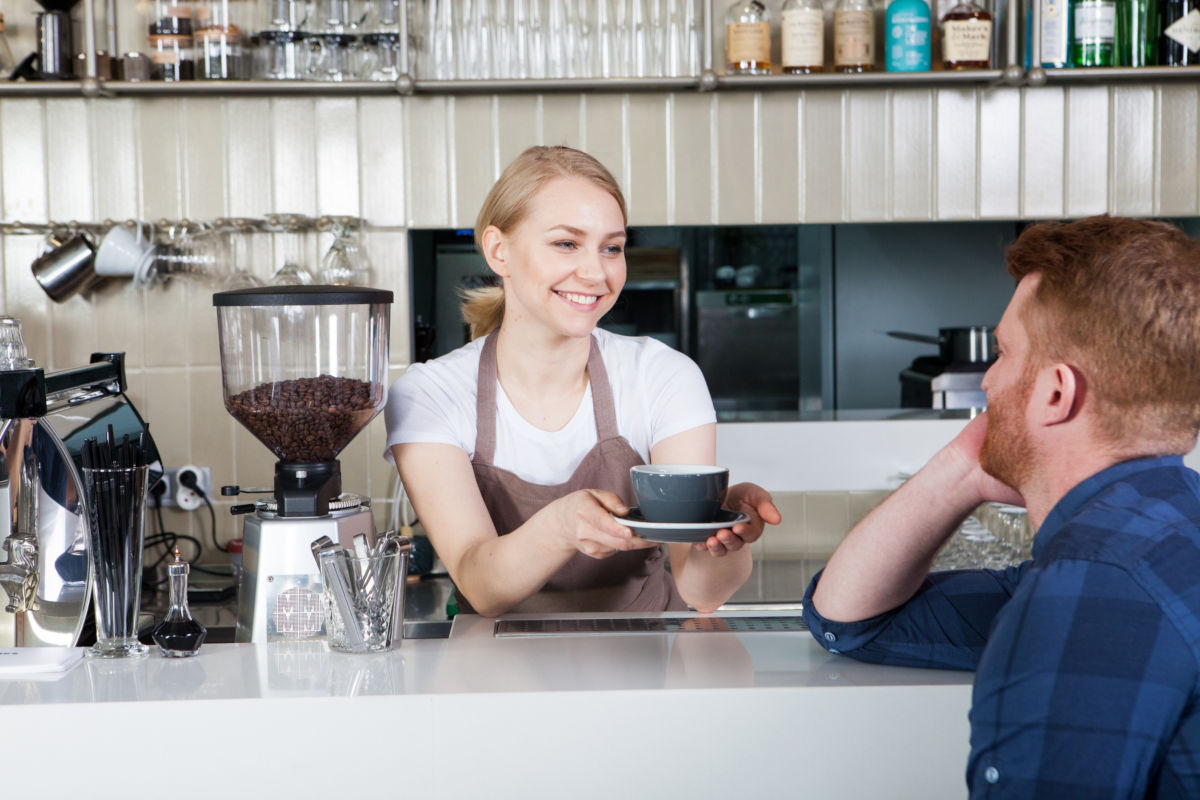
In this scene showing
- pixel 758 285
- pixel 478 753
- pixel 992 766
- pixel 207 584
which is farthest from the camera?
pixel 758 285

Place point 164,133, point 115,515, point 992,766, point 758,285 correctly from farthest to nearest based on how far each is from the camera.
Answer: point 758,285, point 164,133, point 115,515, point 992,766

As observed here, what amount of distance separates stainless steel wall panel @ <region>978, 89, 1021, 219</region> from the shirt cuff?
1.61 metres

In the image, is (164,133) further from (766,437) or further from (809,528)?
(809,528)

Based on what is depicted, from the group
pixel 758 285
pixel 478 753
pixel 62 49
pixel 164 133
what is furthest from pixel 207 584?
pixel 478 753

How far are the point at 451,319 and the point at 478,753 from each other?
1.65 m

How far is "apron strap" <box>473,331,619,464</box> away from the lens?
4.84ft

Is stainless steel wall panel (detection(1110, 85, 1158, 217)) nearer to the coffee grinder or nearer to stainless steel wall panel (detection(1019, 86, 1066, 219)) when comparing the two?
stainless steel wall panel (detection(1019, 86, 1066, 219))

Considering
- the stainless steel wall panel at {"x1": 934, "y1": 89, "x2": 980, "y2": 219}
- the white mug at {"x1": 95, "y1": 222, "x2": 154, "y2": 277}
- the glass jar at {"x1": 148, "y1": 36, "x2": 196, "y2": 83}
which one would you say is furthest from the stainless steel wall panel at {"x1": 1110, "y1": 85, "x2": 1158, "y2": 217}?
the white mug at {"x1": 95, "y1": 222, "x2": 154, "y2": 277}

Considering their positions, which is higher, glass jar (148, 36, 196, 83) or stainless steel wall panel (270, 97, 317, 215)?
glass jar (148, 36, 196, 83)

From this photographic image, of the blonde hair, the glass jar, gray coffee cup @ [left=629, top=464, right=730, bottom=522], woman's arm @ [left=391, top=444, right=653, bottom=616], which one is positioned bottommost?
woman's arm @ [left=391, top=444, right=653, bottom=616]

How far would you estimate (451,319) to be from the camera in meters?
2.47

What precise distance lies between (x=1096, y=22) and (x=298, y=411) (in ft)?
6.09

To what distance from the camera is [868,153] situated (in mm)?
2385

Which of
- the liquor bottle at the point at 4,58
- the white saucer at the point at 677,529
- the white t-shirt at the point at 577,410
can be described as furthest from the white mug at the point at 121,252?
the white saucer at the point at 677,529
